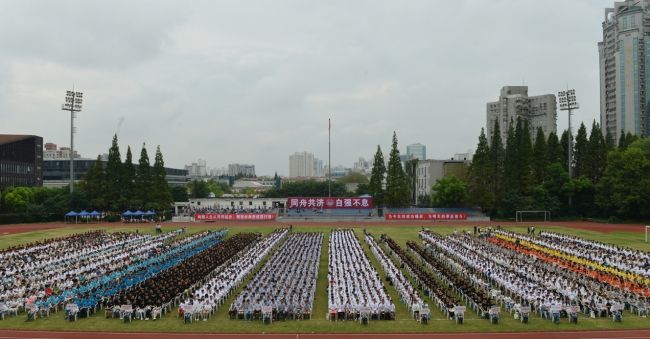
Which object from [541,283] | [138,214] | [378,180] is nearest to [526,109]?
[378,180]

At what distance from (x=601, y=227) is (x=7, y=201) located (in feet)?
227

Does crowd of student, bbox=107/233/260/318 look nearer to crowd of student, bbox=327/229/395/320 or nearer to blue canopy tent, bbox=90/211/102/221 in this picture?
→ crowd of student, bbox=327/229/395/320

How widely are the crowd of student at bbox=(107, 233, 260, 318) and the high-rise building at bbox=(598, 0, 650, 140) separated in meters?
92.6

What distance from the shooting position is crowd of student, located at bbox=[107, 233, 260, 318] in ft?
62.2

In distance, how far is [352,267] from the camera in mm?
25688

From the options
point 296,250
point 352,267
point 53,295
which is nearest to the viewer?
point 53,295

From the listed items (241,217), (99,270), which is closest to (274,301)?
(99,270)

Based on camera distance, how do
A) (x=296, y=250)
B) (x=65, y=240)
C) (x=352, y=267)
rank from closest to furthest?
(x=352, y=267)
(x=296, y=250)
(x=65, y=240)

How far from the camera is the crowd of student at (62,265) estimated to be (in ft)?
66.5

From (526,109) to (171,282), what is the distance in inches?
4397

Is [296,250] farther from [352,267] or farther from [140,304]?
[140,304]

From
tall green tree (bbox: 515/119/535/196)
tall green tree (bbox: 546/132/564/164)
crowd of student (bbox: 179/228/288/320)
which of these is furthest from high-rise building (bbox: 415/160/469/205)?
crowd of student (bbox: 179/228/288/320)

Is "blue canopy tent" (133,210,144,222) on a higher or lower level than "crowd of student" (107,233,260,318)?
higher

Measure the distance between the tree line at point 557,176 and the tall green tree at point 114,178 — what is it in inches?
1740
